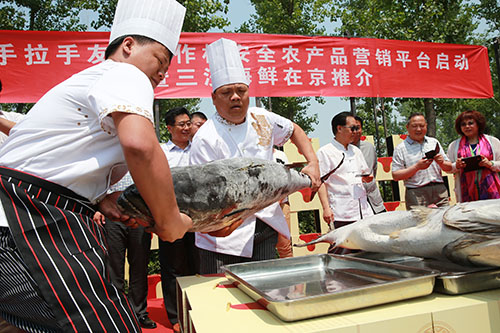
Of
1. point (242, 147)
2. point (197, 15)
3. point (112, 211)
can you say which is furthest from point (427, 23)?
point (112, 211)

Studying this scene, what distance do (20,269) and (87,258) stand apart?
180 millimetres

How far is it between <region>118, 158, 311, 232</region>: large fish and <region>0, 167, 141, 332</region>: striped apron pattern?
0.18 metres

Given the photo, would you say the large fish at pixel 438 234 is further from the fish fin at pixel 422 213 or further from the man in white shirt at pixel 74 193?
the man in white shirt at pixel 74 193

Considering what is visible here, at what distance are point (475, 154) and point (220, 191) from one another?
4048 mm

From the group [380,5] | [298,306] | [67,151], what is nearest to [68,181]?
[67,151]

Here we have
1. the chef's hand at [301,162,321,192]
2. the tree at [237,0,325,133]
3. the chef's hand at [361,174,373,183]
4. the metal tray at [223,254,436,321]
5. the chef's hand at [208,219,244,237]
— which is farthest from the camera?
the tree at [237,0,325,133]

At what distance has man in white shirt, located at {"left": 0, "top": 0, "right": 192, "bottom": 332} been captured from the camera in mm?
1084

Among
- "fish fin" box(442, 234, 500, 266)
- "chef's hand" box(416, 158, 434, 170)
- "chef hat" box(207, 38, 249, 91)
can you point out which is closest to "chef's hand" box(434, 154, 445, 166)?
"chef's hand" box(416, 158, 434, 170)

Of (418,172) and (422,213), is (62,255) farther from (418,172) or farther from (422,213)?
(418,172)

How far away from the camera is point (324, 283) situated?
4.43ft

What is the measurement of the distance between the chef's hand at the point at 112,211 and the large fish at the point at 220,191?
0.04 meters

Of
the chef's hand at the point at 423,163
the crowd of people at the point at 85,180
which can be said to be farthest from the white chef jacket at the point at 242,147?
the chef's hand at the point at 423,163

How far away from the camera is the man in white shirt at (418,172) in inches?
179

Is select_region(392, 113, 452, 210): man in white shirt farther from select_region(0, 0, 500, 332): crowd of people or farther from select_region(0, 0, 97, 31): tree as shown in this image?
select_region(0, 0, 97, 31): tree
